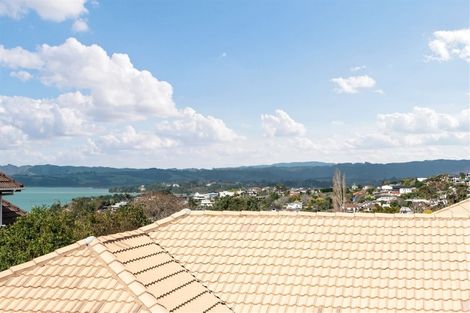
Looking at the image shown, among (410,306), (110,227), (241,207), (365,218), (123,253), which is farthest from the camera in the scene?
(241,207)

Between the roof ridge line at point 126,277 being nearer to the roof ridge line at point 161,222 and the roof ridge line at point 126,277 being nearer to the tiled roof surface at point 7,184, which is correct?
the roof ridge line at point 161,222

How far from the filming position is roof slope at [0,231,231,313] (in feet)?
26.5

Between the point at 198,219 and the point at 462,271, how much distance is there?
19.4 ft

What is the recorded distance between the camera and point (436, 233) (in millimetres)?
10398

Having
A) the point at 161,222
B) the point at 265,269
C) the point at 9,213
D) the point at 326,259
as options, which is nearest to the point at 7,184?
the point at 9,213

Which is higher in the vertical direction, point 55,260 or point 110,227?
point 55,260

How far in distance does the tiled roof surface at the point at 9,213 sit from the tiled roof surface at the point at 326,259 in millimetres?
12839

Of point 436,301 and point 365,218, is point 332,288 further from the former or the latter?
point 365,218

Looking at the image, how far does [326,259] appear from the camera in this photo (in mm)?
9875

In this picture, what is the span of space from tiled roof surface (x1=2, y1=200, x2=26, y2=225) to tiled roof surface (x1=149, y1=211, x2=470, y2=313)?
12.8 metres

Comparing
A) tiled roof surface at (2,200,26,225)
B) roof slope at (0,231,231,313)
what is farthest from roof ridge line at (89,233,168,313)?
tiled roof surface at (2,200,26,225)

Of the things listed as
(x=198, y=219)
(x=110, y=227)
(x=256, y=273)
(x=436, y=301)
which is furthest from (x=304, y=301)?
(x=110, y=227)

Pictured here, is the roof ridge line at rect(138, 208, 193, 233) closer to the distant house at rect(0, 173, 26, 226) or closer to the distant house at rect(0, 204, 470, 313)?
the distant house at rect(0, 204, 470, 313)

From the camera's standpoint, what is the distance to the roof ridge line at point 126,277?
770 centimetres
